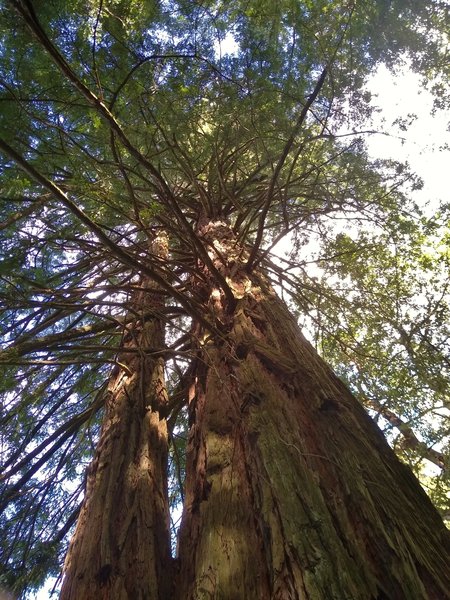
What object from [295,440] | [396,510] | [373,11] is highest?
[373,11]

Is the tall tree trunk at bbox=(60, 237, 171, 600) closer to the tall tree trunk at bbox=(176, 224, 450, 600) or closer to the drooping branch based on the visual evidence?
the tall tree trunk at bbox=(176, 224, 450, 600)

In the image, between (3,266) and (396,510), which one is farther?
(3,266)

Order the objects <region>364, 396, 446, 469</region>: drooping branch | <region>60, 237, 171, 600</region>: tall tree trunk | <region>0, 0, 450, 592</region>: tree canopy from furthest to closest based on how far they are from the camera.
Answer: <region>364, 396, 446, 469</region>: drooping branch, <region>0, 0, 450, 592</region>: tree canopy, <region>60, 237, 171, 600</region>: tall tree trunk

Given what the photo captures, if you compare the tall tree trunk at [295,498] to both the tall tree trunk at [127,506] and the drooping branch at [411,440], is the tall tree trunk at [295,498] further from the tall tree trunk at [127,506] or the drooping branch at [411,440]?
the drooping branch at [411,440]

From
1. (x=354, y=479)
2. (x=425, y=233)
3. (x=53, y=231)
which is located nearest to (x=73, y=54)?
Result: (x=53, y=231)

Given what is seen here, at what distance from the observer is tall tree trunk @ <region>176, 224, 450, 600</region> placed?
118 centimetres

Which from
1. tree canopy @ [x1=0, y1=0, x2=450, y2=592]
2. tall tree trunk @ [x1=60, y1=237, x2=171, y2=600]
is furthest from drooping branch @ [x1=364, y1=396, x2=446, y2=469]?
tall tree trunk @ [x1=60, y1=237, x2=171, y2=600]

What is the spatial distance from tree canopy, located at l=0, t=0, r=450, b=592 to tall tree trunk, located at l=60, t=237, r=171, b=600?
1.15 ft

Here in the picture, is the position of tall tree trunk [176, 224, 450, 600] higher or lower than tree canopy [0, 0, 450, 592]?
lower

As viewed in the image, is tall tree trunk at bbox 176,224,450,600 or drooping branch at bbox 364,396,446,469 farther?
drooping branch at bbox 364,396,446,469

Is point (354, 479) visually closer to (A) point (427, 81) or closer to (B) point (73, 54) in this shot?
(B) point (73, 54)

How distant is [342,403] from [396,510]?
1.85 feet

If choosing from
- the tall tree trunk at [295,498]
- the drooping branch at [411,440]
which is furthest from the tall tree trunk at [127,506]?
the drooping branch at [411,440]

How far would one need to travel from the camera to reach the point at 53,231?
4.01m
